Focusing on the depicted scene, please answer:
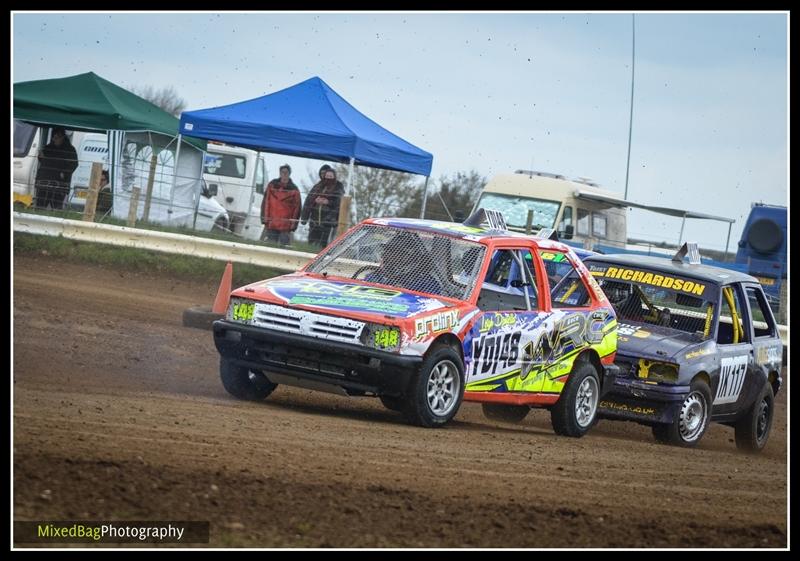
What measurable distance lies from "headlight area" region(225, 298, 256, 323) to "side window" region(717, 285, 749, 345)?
4.70 m

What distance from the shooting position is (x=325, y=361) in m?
8.74

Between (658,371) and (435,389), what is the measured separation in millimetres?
2709

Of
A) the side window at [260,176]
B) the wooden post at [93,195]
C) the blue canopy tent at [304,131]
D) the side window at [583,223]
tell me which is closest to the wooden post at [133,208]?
the wooden post at [93,195]

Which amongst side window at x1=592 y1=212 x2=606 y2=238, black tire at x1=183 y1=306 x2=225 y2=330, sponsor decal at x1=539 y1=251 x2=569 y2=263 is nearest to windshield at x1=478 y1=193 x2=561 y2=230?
side window at x1=592 y1=212 x2=606 y2=238

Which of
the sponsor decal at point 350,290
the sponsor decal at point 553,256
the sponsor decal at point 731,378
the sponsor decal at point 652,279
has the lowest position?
the sponsor decal at point 731,378

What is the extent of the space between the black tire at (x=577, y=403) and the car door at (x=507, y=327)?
35 cm

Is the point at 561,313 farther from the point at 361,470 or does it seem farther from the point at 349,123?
the point at 349,123

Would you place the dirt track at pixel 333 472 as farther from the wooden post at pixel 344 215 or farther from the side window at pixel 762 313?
the wooden post at pixel 344 215

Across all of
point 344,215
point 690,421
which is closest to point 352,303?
point 690,421

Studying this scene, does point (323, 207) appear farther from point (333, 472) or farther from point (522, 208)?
point (333, 472)

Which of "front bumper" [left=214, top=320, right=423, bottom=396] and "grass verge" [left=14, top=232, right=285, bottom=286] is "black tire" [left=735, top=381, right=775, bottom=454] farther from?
"grass verge" [left=14, top=232, right=285, bottom=286]

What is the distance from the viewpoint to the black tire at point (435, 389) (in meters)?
8.73

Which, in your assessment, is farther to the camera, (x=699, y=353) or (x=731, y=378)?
(x=731, y=378)

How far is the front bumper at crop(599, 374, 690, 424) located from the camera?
10.6 metres
